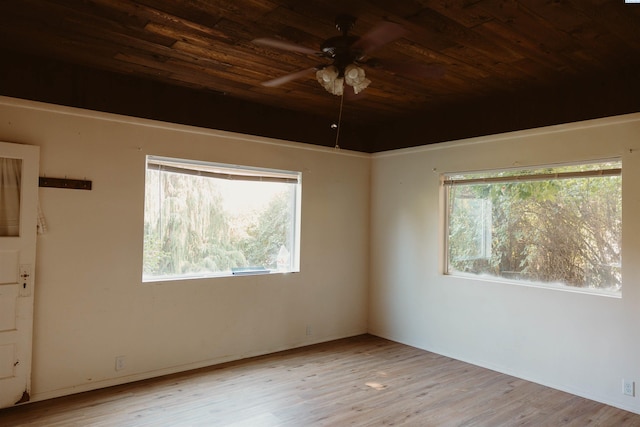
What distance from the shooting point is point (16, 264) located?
3.11 metres

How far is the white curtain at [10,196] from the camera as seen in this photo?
3.10 m

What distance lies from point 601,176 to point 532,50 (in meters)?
1.34

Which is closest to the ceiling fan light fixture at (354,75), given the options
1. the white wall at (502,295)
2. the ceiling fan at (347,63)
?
the ceiling fan at (347,63)

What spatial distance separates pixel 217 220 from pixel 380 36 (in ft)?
8.92

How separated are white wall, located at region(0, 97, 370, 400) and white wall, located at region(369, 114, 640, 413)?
3.41ft

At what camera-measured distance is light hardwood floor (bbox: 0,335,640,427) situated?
3.01 m

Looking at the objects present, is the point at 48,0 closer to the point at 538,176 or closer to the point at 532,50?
the point at 532,50

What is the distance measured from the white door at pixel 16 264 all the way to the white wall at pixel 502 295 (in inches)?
144

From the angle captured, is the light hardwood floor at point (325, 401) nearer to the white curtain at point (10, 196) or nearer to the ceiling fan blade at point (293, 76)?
the white curtain at point (10, 196)

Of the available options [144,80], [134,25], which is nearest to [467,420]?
A: [134,25]

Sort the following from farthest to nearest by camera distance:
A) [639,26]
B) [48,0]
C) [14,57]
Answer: [14,57]
[639,26]
[48,0]

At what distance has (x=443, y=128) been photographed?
4.64 m

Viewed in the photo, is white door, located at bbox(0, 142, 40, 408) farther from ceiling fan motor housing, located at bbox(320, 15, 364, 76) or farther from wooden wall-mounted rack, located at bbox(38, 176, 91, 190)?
ceiling fan motor housing, located at bbox(320, 15, 364, 76)

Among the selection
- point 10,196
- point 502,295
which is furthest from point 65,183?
point 502,295
